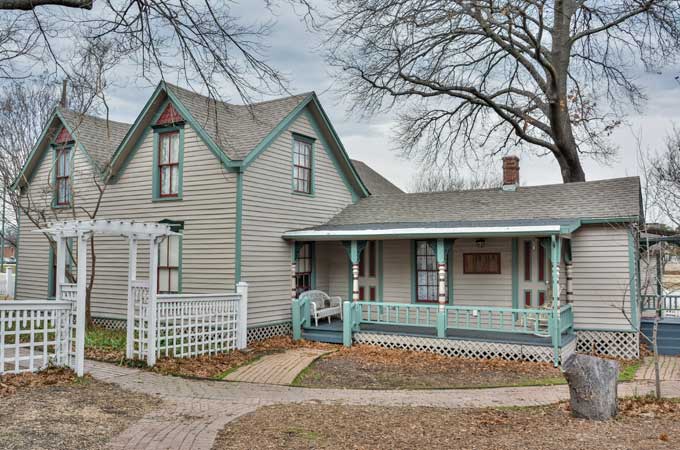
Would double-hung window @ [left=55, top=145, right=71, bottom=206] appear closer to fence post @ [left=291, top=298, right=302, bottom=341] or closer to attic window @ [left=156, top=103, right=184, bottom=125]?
attic window @ [left=156, top=103, right=184, bottom=125]

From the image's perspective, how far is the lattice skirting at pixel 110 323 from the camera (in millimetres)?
15719

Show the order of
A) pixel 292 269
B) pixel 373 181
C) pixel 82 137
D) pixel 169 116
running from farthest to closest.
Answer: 1. pixel 373 181
2. pixel 82 137
3. pixel 292 269
4. pixel 169 116

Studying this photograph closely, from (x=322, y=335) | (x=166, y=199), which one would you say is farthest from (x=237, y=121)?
(x=322, y=335)

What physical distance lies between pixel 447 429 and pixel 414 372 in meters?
4.69

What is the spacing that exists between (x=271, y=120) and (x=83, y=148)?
20.4 feet

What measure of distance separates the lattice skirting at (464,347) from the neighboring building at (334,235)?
34 mm

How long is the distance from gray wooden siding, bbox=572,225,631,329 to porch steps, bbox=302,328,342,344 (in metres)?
5.91

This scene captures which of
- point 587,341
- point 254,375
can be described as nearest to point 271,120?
point 254,375

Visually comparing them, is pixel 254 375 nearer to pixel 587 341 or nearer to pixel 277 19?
pixel 277 19

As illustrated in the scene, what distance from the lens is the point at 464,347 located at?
12961mm

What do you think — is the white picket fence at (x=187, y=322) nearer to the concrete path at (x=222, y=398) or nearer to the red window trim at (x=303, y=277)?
the concrete path at (x=222, y=398)

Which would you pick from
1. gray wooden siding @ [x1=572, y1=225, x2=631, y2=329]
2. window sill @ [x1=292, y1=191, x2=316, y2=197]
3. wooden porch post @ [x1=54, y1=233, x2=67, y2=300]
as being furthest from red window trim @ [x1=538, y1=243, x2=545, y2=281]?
wooden porch post @ [x1=54, y1=233, x2=67, y2=300]

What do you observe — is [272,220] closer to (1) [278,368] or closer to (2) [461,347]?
(1) [278,368]

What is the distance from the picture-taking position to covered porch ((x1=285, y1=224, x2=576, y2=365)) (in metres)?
12.6
